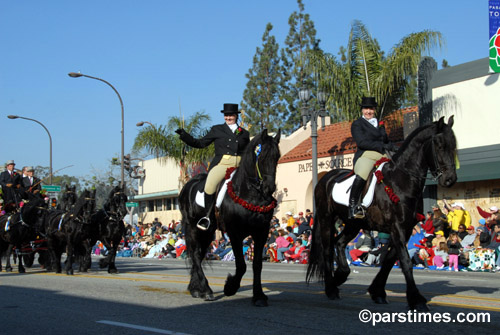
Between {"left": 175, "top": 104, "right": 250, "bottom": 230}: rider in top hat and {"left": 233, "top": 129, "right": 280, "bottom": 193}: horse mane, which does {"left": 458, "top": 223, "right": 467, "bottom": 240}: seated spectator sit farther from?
{"left": 233, "top": 129, "right": 280, "bottom": 193}: horse mane

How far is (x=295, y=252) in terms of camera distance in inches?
891

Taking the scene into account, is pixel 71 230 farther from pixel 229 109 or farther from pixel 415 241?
pixel 415 241

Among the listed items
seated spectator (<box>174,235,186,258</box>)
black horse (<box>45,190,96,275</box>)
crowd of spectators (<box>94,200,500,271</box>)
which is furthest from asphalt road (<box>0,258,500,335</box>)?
seated spectator (<box>174,235,186,258</box>)

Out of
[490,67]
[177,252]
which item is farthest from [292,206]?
[490,67]

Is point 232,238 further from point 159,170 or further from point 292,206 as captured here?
point 159,170

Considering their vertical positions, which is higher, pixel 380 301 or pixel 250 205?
pixel 250 205

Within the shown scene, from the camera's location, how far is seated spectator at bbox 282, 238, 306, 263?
22481mm

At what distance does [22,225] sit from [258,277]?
1125 cm

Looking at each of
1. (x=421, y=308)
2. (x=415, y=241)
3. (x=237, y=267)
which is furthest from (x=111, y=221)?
(x=421, y=308)

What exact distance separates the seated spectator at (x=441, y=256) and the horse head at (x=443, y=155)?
1036 centimetres

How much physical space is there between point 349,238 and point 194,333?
430 cm

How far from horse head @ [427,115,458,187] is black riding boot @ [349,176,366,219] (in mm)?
1170

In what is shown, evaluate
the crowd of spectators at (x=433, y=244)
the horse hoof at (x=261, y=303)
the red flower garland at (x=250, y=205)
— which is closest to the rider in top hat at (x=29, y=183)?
the crowd of spectators at (x=433, y=244)

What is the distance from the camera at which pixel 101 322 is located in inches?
294
